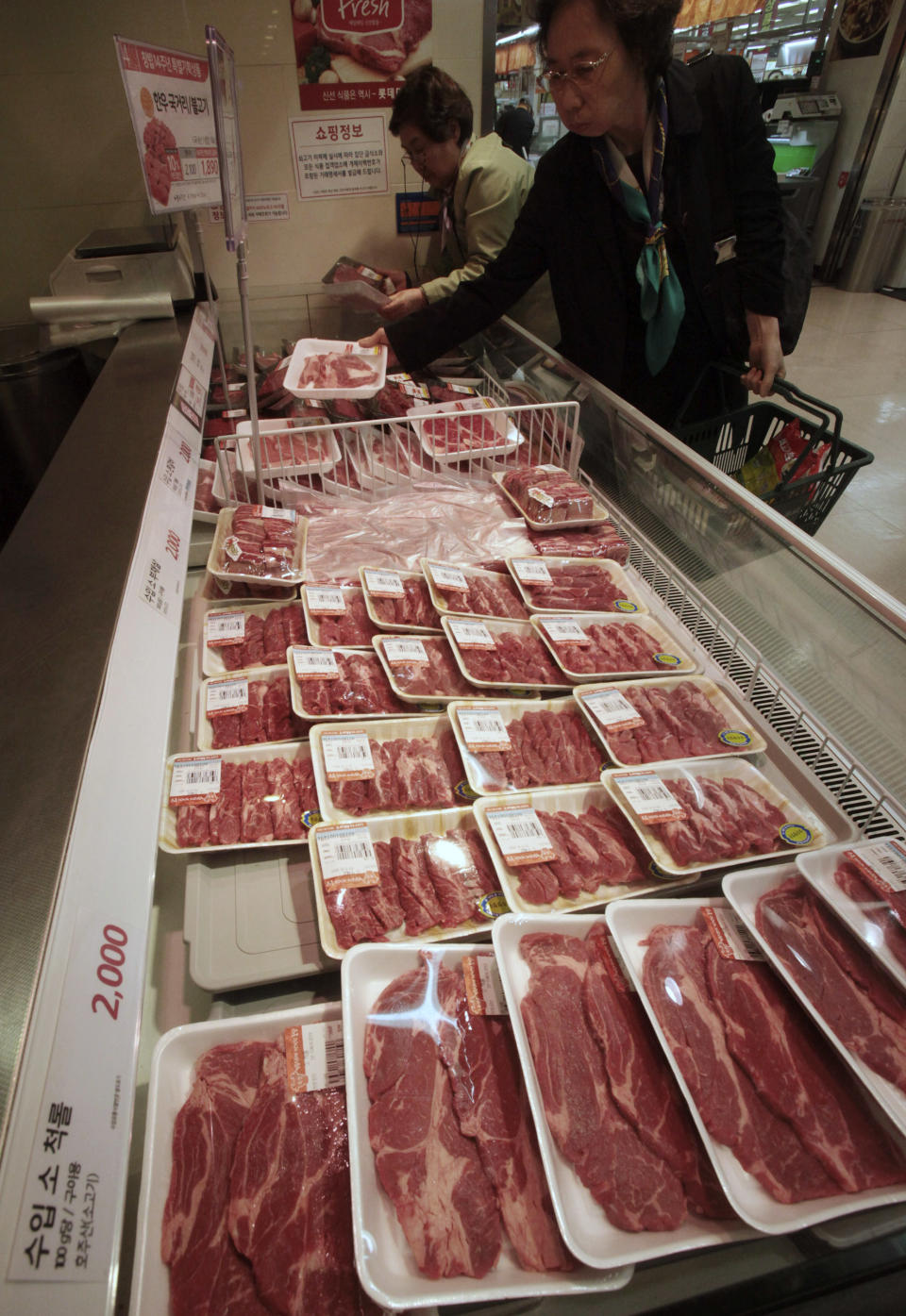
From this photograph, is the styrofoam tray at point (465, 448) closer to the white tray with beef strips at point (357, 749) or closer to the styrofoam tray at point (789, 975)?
the white tray with beef strips at point (357, 749)

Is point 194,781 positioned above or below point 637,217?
below

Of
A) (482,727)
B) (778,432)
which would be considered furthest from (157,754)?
(778,432)

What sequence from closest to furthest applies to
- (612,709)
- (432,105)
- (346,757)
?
(346,757), (612,709), (432,105)

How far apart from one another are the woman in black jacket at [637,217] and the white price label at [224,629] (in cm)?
172

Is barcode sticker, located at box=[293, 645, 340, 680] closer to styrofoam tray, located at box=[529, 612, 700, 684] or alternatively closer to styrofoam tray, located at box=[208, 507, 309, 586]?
styrofoam tray, located at box=[208, 507, 309, 586]

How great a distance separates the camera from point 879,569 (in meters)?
4.60

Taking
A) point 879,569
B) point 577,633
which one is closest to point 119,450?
point 577,633

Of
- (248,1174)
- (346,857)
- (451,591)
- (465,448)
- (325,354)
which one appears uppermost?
(325,354)

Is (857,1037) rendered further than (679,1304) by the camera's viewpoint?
Yes

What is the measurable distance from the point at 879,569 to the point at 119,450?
187 inches

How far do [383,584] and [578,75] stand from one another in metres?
1.73

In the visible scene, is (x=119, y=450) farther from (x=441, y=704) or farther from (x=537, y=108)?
(x=537, y=108)

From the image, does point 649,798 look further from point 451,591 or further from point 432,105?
point 432,105

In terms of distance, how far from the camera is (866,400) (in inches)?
265
